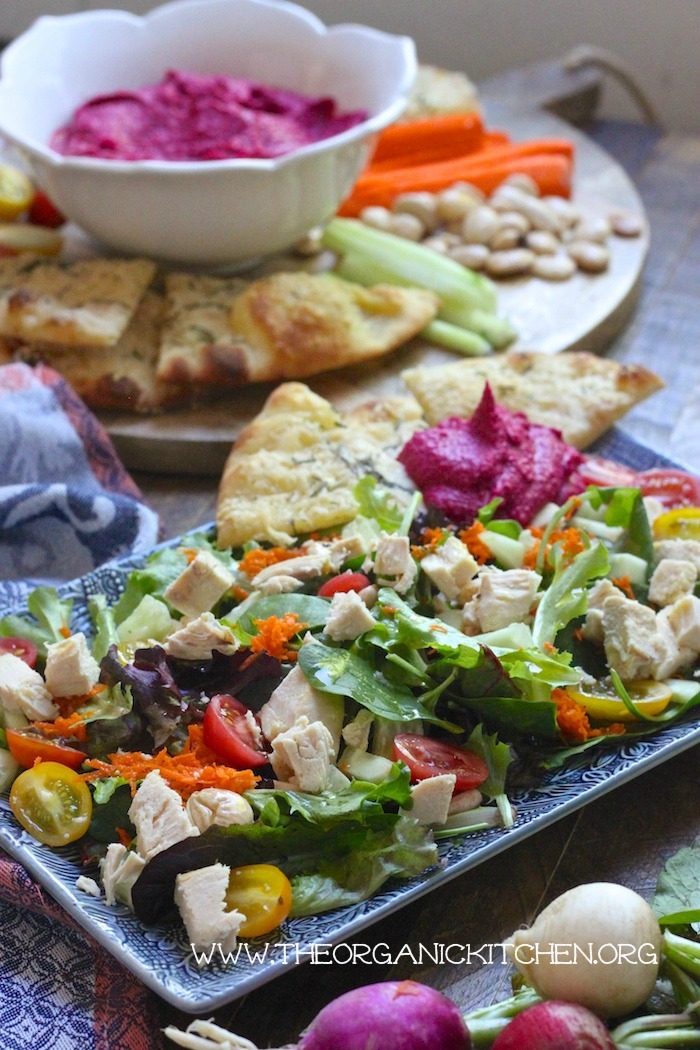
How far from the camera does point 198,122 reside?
4.03m

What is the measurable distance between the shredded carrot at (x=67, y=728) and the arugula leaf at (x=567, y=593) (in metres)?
0.89

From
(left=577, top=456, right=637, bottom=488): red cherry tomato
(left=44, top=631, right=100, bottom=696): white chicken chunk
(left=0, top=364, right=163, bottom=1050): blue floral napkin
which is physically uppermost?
(left=577, top=456, right=637, bottom=488): red cherry tomato

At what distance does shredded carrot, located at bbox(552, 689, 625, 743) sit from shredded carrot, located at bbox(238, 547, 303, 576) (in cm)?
69

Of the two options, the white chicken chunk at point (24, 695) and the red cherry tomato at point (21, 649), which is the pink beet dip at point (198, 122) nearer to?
the red cherry tomato at point (21, 649)

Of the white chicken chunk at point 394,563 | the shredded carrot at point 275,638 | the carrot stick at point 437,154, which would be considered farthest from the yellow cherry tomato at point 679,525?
the carrot stick at point 437,154

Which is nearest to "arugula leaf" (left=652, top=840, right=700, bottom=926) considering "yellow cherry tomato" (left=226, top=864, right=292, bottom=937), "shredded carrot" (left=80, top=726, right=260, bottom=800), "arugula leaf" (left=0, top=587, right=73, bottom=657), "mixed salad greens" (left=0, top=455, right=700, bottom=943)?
"mixed salad greens" (left=0, top=455, right=700, bottom=943)

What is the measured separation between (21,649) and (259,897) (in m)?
0.82

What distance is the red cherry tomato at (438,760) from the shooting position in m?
2.10

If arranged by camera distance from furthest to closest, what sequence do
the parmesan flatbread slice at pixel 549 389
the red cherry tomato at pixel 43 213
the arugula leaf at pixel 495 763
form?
the red cherry tomato at pixel 43 213
the parmesan flatbread slice at pixel 549 389
the arugula leaf at pixel 495 763

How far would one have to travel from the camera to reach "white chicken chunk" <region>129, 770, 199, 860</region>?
192cm

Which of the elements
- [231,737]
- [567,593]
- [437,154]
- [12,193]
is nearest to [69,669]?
[231,737]

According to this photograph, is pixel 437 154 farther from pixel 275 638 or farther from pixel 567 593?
pixel 275 638

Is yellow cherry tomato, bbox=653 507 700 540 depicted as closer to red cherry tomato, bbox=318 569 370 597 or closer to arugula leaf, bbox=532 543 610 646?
arugula leaf, bbox=532 543 610 646

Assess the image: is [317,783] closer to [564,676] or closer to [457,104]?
[564,676]
